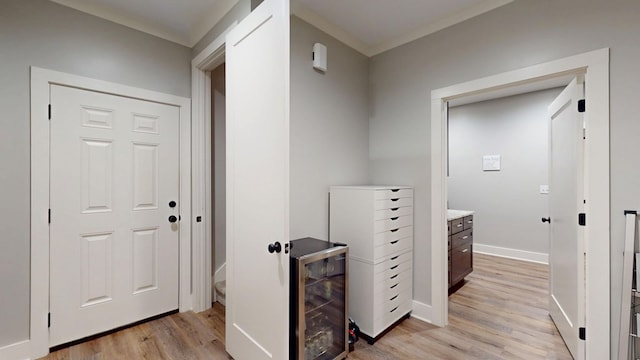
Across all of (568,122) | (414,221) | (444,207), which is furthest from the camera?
(414,221)

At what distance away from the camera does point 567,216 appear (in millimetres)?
2113

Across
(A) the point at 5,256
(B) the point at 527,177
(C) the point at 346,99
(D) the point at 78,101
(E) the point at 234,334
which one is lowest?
(E) the point at 234,334

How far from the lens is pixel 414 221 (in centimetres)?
262

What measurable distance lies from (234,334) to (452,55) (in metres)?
2.87

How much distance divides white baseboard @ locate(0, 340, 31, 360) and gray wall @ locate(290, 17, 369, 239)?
1990mm

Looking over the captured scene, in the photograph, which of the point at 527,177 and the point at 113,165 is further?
the point at 527,177

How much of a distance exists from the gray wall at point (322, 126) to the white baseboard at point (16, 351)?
199 centimetres

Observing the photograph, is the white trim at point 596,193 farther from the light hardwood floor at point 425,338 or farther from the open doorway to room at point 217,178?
the open doorway to room at point 217,178

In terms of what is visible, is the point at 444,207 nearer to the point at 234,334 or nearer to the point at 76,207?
the point at 234,334

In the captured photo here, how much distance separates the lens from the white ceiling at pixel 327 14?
7.07 ft

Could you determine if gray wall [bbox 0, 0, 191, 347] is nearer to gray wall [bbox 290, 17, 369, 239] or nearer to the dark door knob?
gray wall [bbox 290, 17, 369, 239]

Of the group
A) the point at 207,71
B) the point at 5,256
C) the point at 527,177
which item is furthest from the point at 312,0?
the point at 527,177

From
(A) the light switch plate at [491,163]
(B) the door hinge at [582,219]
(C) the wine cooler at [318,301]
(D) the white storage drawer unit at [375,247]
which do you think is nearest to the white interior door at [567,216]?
(B) the door hinge at [582,219]

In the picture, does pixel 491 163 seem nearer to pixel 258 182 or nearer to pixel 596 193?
pixel 596 193
